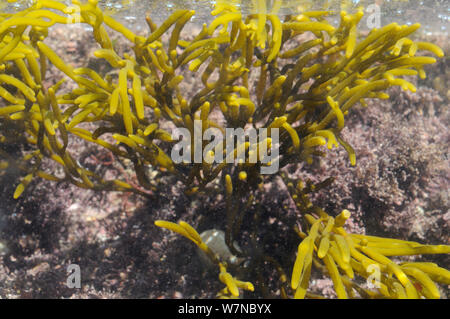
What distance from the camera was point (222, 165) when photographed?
77.0 inches

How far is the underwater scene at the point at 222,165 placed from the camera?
1.82 metres

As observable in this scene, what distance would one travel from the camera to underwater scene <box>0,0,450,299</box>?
182 cm

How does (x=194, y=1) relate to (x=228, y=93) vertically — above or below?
above

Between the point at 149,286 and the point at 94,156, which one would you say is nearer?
the point at 149,286

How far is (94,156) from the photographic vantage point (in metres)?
2.96

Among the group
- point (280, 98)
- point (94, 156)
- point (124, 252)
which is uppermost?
point (280, 98)
